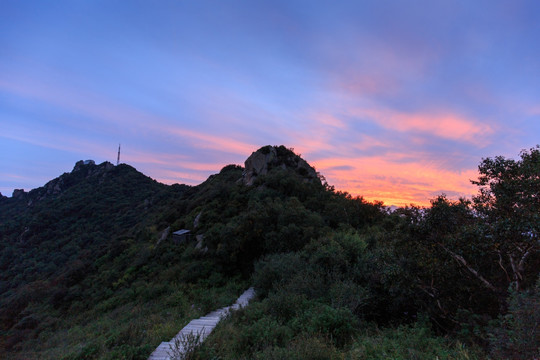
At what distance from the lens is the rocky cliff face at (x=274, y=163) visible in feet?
105

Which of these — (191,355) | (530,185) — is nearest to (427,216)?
(530,185)

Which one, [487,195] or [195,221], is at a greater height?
[487,195]

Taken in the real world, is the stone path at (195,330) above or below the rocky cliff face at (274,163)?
below

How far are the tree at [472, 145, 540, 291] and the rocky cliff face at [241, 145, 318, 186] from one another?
1012 inches

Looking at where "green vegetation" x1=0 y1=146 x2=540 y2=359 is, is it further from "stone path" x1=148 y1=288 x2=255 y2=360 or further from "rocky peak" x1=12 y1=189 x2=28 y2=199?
"rocky peak" x1=12 y1=189 x2=28 y2=199

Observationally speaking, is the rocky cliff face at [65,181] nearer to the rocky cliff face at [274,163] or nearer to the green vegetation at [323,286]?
the green vegetation at [323,286]

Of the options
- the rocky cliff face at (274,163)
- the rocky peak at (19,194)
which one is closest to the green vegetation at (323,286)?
the rocky cliff face at (274,163)

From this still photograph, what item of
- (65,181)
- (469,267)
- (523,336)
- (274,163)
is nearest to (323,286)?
(469,267)

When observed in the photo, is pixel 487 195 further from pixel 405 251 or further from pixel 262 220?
pixel 262 220

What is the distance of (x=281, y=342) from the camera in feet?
19.4

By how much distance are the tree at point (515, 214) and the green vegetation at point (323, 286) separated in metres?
0.03

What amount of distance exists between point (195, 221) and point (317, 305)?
73.3 ft

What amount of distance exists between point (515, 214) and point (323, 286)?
6.19 m

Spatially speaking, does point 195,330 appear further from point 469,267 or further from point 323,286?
point 469,267
